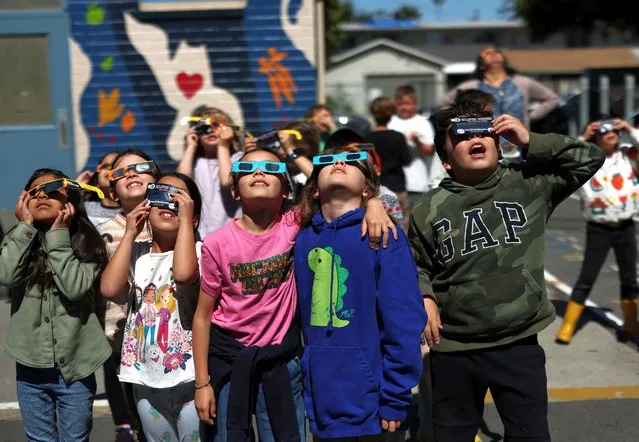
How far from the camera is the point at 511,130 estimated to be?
356cm

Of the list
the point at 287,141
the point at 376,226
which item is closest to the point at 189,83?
Result: the point at 287,141

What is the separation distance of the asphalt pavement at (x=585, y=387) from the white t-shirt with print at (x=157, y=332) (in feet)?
5.34

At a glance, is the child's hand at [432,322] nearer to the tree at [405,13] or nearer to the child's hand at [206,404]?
the child's hand at [206,404]

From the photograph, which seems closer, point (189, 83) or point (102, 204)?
point (102, 204)

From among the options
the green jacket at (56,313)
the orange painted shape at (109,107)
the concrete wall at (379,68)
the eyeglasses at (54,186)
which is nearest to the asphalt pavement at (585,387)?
the green jacket at (56,313)

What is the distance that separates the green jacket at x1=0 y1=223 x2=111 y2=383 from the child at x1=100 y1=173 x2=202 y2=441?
8.0 inches

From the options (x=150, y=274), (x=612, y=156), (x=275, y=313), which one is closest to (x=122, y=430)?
(x=150, y=274)

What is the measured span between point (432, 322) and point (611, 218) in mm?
3412

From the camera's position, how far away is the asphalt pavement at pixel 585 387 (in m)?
5.11

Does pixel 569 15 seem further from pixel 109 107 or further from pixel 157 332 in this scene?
pixel 157 332

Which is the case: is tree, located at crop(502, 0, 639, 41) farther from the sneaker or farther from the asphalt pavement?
the sneaker

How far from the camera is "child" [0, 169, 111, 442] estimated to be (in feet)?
12.6

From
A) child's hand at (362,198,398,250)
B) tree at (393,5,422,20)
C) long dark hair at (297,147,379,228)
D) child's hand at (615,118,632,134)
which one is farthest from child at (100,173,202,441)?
tree at (393,5,422,20)

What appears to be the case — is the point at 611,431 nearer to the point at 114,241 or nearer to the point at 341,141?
the point at 341,141
